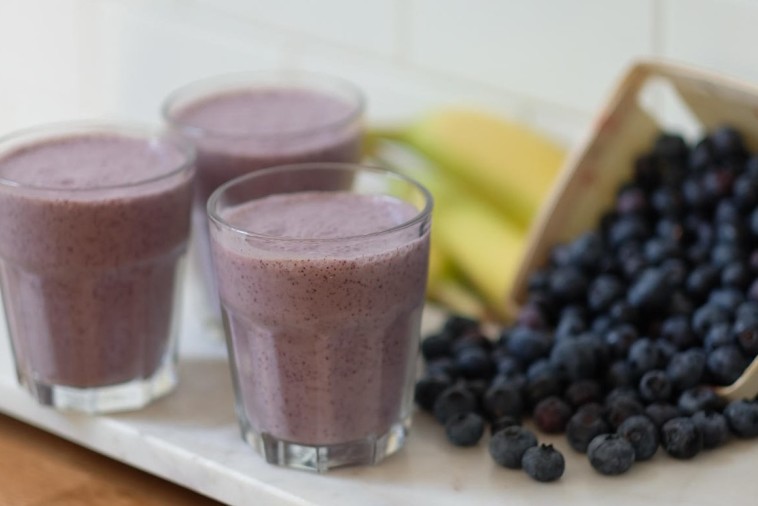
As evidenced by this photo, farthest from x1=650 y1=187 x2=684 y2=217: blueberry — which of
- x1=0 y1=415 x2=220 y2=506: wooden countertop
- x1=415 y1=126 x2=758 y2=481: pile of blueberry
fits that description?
x1=0 y1=415 x2=220 y2=506: wooden countertop

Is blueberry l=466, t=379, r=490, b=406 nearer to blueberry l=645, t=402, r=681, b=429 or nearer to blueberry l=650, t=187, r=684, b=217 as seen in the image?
blueberry l=645, t=402, r=681, b=429

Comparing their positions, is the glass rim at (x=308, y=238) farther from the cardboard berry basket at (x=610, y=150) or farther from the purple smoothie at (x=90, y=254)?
the cardboard berry basket at (x=610, y=150)

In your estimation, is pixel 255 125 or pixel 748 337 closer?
pixel 748 337

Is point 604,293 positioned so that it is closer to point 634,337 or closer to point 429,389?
point 634,337

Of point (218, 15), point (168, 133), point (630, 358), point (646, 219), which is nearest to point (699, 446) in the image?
point (630, 358)

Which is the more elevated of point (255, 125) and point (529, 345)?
point (255, 125)

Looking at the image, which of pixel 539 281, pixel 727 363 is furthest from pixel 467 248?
pixel 727 363

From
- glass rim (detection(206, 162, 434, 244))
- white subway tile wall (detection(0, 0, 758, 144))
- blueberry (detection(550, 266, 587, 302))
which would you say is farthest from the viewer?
white subway tile wall (detection(0, 0, 758, 144))
